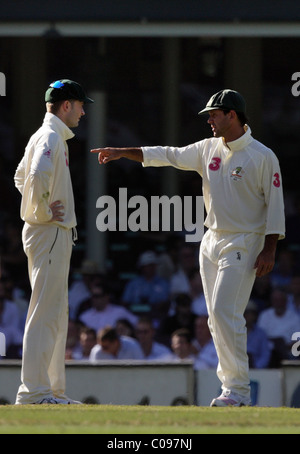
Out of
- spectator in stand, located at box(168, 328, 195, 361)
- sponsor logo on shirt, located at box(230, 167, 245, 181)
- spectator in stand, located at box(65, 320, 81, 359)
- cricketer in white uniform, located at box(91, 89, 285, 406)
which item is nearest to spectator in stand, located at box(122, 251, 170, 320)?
spectator in stand, located at box(65, 320, 81, 359)

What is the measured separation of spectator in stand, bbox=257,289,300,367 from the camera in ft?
40.5

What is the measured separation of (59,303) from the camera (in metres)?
6.92

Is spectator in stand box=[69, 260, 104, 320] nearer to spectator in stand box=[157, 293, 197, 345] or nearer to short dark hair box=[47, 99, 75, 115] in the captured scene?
spectator in stand box=[157, 293, 197, 345]

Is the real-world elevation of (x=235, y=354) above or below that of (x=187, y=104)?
below

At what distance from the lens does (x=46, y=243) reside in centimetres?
688

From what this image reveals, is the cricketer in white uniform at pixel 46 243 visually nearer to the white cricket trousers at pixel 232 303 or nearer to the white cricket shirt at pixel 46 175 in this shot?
the white cricket shirt at pixel 46 175

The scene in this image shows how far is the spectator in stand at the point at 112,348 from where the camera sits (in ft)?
36.5

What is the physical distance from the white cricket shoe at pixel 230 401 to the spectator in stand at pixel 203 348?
173 inches

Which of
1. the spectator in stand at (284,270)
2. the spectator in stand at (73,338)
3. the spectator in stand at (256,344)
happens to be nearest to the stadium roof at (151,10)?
the spectator in stand at (284,270)

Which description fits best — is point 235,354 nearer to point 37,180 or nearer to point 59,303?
point 59,303

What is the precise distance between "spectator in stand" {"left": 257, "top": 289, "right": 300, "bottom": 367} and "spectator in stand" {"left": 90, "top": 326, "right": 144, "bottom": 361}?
1700 millimetres

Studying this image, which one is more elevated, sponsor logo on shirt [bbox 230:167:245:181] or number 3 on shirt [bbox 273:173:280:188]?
sponsor logo on shirt [bbox 230:167:245:181]
